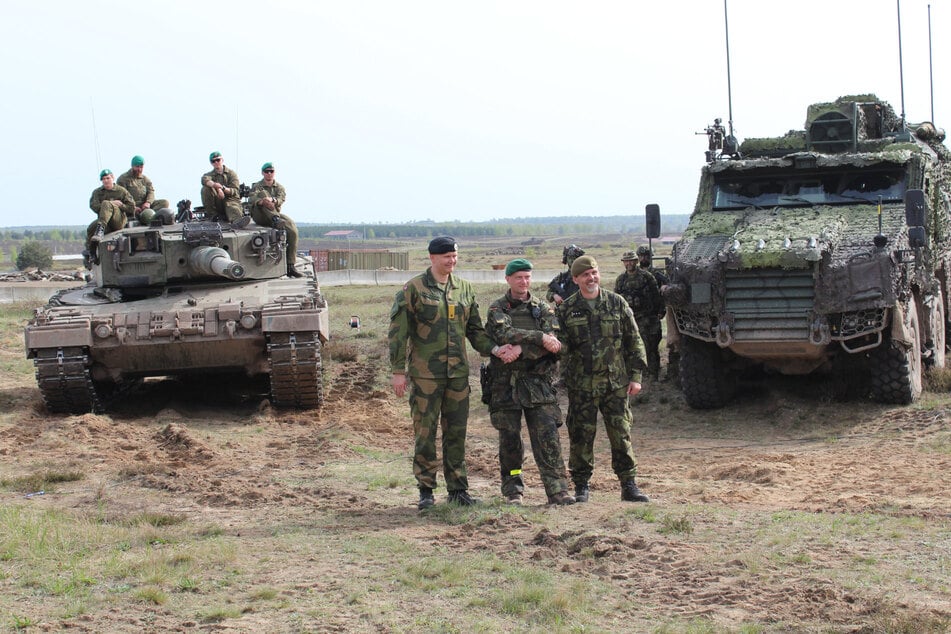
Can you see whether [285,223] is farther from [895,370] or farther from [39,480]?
[895,370]

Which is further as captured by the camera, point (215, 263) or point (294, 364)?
point (215, 263)

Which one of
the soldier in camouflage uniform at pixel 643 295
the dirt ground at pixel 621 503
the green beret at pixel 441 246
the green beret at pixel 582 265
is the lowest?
the dirt ground at pixel 621 503

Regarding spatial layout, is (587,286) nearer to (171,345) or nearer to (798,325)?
(798,325)

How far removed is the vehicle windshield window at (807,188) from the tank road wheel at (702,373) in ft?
5.73

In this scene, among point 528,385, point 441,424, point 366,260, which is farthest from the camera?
point 366,260

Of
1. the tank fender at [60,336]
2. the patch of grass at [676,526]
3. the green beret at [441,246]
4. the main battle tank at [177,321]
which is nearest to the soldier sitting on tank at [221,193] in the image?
the main battle tank at [177,321]

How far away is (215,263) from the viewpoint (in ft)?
45.5

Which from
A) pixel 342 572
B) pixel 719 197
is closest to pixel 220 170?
pixel 719 197

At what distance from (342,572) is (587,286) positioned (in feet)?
8.73

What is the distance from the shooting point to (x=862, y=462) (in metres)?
9.81

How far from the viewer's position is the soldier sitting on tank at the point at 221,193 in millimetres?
15469

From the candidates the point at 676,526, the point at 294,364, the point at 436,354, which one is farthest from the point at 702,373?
the point at 676,526

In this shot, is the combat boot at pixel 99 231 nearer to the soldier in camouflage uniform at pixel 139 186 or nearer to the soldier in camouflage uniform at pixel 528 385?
the soldier in camouflage uniform at pixel 139 186

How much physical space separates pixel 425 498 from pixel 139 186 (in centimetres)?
971
